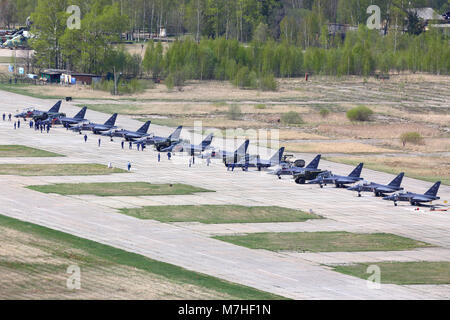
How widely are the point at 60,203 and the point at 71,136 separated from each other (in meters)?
47.4

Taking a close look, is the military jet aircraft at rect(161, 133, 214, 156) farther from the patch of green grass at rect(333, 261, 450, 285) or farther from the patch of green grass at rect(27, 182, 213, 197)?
the patch of green grass at rect(333, 261, 450, 285)

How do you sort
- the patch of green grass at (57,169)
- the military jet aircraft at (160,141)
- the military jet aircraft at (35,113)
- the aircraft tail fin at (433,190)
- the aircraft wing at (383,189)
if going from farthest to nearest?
the military jet aircraft at (35,113) → the military jet aircraft at (160,141) → the patch of green grass at (57,169) → the aircraft wing at (383,189) → the aircraft tail fin at (433,190)

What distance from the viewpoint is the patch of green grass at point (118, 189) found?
91.9 m

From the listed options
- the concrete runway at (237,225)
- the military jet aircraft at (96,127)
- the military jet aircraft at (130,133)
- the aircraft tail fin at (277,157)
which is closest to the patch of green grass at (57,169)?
the concrete runway at (237,225)

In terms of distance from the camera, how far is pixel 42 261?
6469cm

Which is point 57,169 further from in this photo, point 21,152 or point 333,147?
point 333,147

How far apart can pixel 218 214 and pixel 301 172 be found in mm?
21561

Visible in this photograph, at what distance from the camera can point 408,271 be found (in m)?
67.8

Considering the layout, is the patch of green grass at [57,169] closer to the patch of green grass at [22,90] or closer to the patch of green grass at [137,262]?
the patch of green grass at [137,262]

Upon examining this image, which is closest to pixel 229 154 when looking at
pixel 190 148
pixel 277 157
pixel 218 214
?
pixel 277 157

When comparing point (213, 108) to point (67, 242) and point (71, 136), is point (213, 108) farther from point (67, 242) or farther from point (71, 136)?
point (67, 242)

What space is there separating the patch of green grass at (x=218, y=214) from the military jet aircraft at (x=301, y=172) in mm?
A: 15067

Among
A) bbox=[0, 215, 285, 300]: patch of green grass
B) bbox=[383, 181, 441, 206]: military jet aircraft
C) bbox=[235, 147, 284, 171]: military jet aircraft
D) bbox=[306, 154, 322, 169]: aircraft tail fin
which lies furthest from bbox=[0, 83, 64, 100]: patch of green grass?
bbox=[0, 215, 285, 300]: patch of green grass
